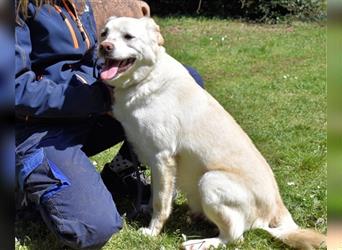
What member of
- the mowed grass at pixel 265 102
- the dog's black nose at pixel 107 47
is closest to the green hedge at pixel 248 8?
the mowed grass at pixel 265 102

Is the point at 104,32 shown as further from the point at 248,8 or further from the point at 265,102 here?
the point at 248,8

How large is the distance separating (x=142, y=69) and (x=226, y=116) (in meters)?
0.52

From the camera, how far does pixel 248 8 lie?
1138 centimetres

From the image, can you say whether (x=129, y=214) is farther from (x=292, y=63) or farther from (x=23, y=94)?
(x=292, y=63)

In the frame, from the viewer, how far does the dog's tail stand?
8.21ft

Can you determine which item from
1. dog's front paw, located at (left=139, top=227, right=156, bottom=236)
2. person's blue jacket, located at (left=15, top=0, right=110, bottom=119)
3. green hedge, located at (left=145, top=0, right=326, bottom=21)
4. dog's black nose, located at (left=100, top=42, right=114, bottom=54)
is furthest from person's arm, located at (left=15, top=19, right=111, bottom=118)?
green hedge, located at (left=145, top=0, right=326, bottom=21)

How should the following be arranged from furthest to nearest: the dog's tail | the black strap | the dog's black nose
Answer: the black strap, the dog's black nose, the dog's tail

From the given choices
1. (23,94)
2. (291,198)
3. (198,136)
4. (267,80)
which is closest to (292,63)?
(267,80)

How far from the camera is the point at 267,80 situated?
21.4 feet

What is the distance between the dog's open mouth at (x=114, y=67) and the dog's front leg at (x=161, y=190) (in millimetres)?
480

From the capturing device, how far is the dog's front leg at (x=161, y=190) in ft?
9.15

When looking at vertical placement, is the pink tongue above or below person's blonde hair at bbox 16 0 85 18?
below

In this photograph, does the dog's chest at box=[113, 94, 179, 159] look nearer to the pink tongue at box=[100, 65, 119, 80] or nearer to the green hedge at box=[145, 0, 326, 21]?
the pink tongue at box=[100, 65, 119, 80]

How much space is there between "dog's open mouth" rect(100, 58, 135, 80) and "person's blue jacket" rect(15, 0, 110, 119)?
0.12 metres
